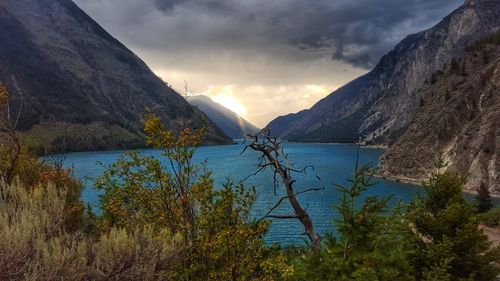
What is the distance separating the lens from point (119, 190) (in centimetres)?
1745

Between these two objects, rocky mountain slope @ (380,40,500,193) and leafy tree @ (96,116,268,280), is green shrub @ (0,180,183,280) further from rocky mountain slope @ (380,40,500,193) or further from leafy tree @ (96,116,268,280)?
rocky mountain slope @ (380,40,500,193)

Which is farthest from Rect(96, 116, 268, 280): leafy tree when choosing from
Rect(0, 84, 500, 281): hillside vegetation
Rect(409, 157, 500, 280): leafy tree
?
Rect(409, 157, 500, 280): leafy tree

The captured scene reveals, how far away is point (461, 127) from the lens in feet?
375

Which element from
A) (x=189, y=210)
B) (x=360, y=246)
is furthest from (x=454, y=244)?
(x=189, y=210)

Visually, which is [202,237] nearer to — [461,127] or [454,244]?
[454,244]

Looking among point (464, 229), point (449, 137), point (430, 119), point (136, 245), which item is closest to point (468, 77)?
point (430, 119)

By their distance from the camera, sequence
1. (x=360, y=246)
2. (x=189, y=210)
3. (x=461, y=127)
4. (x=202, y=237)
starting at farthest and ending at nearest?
1. (x=461, y=127)
2. (x=202, y=237)
3. (x=189, y=210)
4. (x=360, y=246)

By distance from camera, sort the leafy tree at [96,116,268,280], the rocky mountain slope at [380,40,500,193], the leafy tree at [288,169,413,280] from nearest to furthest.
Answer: the leafy tree at [288,169,413,280] < the leafy tree at [96,116,268,280] < the rocky mountain slope at [380,40,500,193]

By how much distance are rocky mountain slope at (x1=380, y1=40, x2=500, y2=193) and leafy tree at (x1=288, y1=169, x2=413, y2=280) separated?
90.7m

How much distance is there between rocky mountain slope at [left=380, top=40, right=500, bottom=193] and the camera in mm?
95688

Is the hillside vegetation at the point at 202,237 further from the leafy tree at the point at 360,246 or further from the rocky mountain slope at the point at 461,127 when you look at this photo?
the rocky mountain slope at the point at 461,127

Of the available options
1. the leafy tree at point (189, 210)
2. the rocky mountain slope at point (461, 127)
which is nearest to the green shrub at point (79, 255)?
the leafy tree at point (189, 210)

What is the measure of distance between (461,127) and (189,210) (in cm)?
11452

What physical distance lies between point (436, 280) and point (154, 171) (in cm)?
1031
